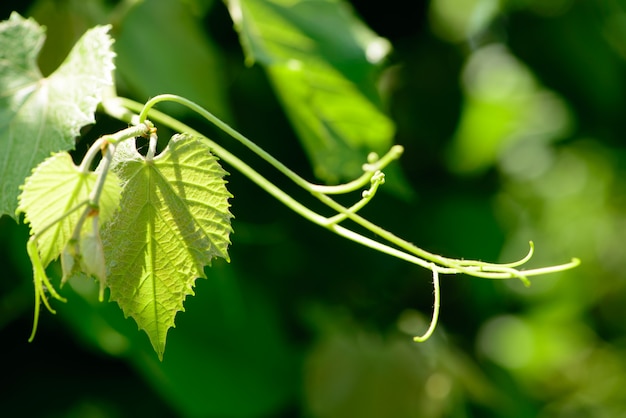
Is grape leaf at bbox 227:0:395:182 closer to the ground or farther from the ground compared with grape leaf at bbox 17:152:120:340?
closer to the ground

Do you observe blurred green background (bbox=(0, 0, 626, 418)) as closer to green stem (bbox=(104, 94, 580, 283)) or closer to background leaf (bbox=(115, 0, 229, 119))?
background leaf (bbox=(115, 0, 229, 119))

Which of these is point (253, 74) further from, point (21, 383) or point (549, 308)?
point (549, 308)

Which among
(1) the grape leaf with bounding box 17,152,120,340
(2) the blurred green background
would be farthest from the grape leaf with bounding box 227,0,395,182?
(1) the grape leaf with bounding box 17,152,120,340

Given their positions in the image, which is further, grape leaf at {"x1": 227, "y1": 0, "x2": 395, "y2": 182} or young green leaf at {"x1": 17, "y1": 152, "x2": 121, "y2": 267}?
grape leaf at {"x1": 227, "y1": 0, "x2": 395, "y2": 182}

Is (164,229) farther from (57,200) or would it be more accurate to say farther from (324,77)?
(324,77)

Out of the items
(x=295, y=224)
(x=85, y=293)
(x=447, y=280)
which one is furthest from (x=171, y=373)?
(x=447, y=280)
